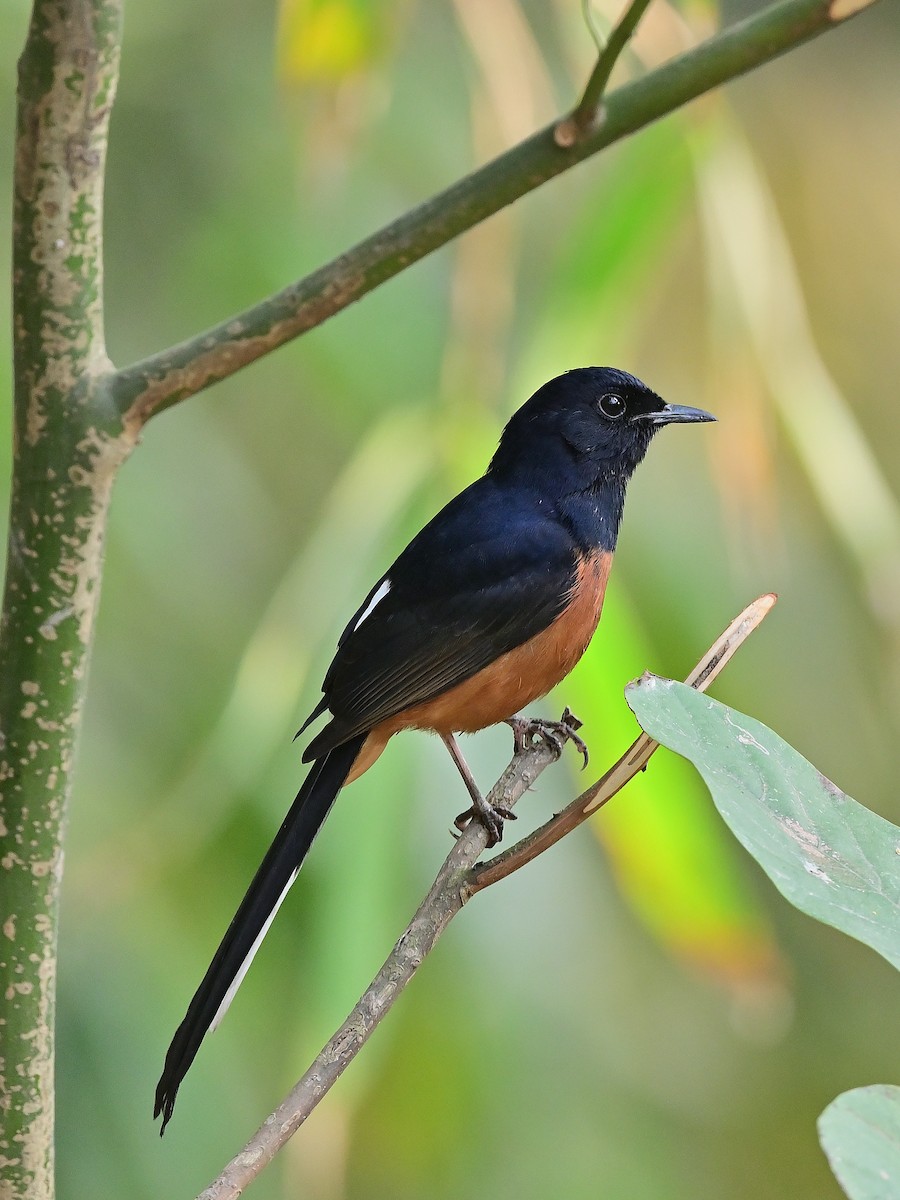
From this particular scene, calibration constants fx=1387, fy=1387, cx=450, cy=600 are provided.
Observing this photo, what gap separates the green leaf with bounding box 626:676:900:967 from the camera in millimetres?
1080

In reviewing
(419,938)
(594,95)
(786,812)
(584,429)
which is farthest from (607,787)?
(584,429)

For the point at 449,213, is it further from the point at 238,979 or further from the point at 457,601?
the point at 457,601

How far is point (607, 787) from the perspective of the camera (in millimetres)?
1321

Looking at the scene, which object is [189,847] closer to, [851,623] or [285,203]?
[285,203]

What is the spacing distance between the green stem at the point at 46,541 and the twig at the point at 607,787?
1.58 ft

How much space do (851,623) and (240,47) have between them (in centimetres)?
264

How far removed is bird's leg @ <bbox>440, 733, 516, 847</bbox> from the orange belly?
0.20ft

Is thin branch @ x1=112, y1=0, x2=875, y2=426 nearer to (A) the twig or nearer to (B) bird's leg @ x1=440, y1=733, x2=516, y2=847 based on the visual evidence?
(A) the twig

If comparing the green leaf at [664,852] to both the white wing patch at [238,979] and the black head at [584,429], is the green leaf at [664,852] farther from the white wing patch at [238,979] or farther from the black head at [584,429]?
the white wing patch at [238,979]

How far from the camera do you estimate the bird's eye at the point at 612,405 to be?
315 cm

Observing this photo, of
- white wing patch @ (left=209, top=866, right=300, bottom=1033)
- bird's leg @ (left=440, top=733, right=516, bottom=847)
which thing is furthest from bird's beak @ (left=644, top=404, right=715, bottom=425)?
white wing patch @ (left=209, top=866, right=300, bottom=1033)

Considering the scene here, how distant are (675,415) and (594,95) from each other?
204cm

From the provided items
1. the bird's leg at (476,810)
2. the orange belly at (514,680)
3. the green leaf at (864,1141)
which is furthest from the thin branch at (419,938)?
the orange belly at (514,680)

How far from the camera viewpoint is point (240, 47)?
4098 mm
